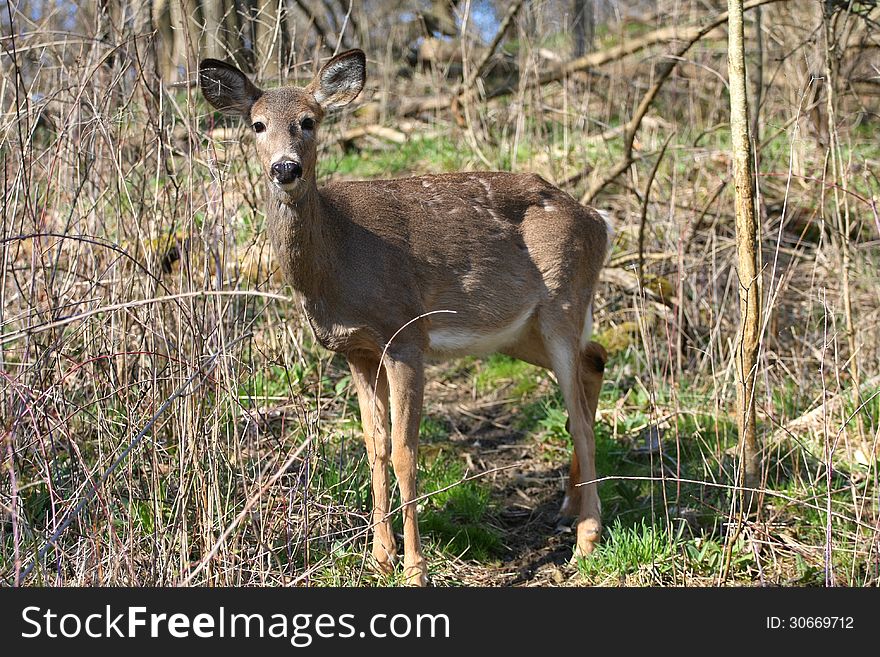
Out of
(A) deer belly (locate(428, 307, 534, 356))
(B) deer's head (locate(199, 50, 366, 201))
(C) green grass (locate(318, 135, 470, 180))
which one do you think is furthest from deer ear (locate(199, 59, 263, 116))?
(C) green grass (locate(318, 135, 470, 180))

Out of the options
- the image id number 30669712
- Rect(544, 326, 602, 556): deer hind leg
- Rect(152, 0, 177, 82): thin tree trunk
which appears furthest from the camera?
Rect(152, 0, 177, 82): thin tree trunk

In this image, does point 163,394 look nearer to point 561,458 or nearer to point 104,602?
point 104,602

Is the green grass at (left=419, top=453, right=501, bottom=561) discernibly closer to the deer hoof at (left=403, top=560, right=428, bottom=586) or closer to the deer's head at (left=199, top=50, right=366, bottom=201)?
the deer hoof at (left=403, top=560, right=428, bottom=586)

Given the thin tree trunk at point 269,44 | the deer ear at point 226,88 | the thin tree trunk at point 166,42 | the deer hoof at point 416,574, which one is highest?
the thin tree trunk at point 166,42

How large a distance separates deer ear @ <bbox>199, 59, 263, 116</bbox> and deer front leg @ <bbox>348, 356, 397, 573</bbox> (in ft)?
4.31

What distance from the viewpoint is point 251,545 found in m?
4.47

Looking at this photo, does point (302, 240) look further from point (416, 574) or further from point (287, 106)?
point (416, 574)

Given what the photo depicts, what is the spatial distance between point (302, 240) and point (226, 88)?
2.58ft

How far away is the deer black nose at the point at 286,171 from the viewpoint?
417cm

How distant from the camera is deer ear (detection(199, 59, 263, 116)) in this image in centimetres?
455

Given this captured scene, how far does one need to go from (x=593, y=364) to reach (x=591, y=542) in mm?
1160

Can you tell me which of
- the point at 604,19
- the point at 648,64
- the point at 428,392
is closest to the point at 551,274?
the point at 428,392

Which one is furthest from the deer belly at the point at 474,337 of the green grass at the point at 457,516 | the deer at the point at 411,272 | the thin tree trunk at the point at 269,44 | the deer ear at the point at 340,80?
the thin tree trunk at the point at 269,44

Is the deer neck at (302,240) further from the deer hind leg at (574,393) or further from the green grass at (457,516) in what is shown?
the deer hind leg at (574,393)
